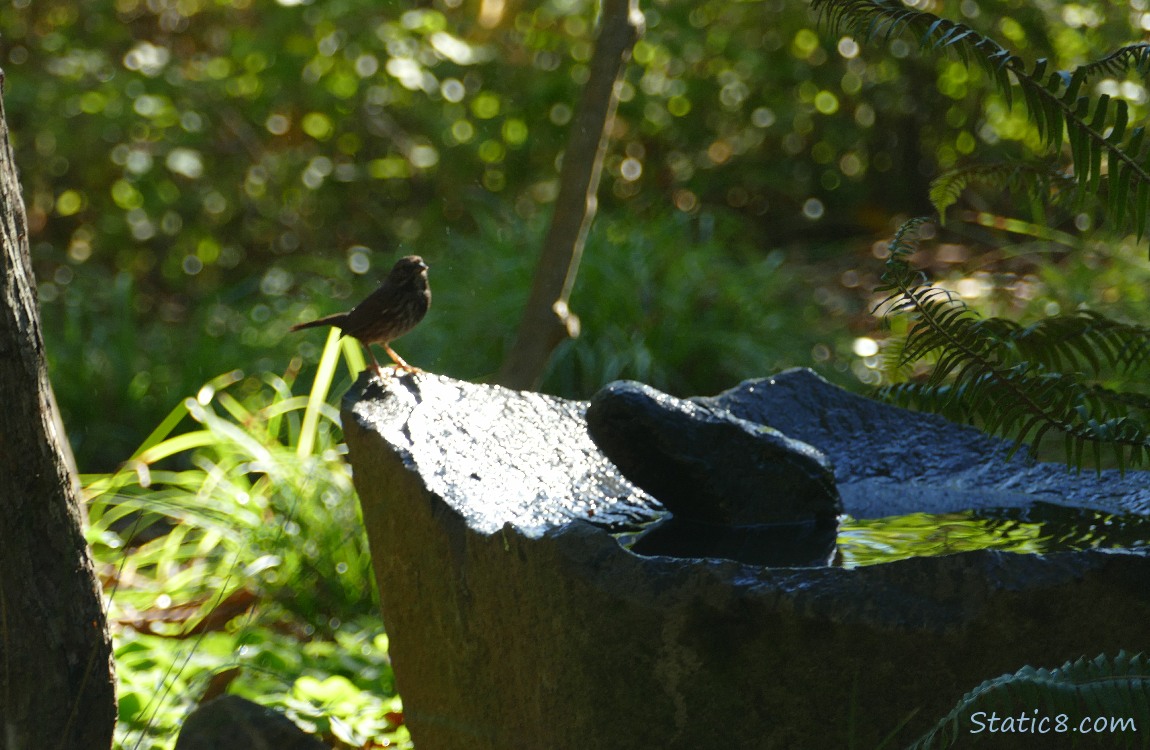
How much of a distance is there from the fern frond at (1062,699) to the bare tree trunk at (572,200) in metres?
2.00

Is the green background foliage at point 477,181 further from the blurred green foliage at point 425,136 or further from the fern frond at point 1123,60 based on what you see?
the fern frond at point 1123,60

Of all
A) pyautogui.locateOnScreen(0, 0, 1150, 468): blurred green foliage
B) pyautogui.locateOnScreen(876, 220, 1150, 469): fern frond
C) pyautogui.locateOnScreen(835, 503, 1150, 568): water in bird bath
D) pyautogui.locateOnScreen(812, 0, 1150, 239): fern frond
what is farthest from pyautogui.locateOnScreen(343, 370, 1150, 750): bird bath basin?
pyautogui.locateOnScreen(0, 0, 1150, 468): blurred green foliage

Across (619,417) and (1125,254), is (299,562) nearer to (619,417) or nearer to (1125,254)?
(619,417)

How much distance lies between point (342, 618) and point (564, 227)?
1.42 m

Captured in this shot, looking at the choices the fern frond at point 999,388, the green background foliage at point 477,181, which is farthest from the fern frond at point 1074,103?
the green background foliage at point 477,181

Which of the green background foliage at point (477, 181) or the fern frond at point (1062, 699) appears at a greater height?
the green background foliage at point (477, 181)

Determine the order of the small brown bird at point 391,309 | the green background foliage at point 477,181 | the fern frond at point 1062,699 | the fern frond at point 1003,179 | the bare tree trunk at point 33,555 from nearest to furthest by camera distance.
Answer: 1. the fern frond at point 1062,699
2. the bare tree trunk at point 33,555
3. the fern frond at point 1003,179
4. the small brown bird at point 391,309
5. the green background foliage at point 477,181

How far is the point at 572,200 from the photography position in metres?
3.45

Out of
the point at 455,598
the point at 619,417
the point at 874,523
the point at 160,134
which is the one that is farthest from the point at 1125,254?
A: the point at 160,134

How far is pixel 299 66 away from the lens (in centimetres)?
779

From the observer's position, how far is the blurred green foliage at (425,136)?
740 centimetres

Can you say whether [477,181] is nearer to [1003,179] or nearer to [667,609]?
[1003,179]

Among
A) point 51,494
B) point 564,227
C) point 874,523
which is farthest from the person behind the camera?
point 564,227

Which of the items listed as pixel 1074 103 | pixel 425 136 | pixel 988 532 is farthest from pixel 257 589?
pixel 425 136
